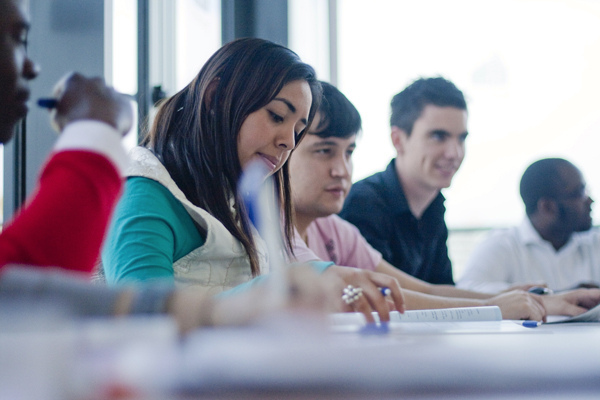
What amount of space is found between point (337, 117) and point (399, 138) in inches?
32.0

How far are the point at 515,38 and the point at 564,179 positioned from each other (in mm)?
889

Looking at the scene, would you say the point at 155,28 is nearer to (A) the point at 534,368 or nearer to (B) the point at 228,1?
(B) the point at 228,1

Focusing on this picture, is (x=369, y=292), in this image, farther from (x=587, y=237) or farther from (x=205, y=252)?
(x=587, y=237)

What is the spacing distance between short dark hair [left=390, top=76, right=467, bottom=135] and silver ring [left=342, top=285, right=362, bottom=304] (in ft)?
5.43

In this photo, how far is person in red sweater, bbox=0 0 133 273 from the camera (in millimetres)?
486

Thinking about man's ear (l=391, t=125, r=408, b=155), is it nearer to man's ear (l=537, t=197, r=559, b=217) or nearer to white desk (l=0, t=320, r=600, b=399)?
man's ear (l=537, t=197, r=559, b=217)

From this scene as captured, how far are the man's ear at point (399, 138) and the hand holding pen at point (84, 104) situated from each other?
5.81 feet

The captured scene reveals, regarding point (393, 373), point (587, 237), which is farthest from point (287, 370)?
point (587, 237)

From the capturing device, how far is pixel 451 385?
235mm

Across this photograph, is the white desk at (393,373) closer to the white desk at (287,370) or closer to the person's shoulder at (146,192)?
the white desk at (287,370)

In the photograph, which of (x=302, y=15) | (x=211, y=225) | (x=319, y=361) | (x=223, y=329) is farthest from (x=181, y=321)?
(x=302, y=15)

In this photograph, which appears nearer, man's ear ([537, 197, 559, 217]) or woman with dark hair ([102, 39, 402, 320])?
woman with dark hair ([102, 39, 402, 320])

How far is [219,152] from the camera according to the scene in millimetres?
1059

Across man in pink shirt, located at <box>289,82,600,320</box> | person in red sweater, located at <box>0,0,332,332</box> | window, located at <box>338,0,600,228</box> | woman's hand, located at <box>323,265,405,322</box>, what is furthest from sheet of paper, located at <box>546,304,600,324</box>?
window, located at <box>338,0,600,228</box>
